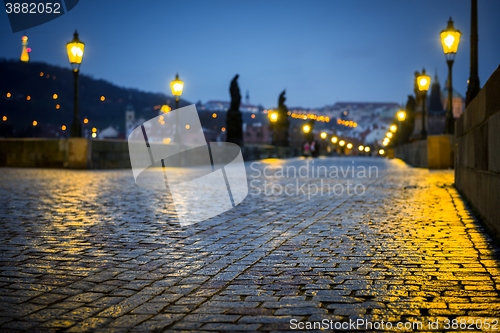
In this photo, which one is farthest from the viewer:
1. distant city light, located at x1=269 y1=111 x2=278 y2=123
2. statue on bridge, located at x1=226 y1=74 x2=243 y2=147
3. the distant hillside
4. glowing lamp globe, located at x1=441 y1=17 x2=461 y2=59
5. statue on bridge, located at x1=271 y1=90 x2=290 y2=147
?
statue on bridge, located at x1=271 y1=90 x2=290 y2=147

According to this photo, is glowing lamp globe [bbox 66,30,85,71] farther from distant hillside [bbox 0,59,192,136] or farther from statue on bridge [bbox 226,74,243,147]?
distant hillside [bbox 0,59,192,136]

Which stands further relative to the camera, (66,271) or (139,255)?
(139,255)

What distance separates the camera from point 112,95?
69812 mm

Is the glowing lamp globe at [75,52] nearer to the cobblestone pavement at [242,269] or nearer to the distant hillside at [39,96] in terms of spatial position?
the cobblestone pavement at [242,269]

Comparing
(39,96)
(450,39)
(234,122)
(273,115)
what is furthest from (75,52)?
(39,96)

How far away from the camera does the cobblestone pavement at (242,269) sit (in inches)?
133

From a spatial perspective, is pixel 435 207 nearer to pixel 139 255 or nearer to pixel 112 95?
pixel 139 255


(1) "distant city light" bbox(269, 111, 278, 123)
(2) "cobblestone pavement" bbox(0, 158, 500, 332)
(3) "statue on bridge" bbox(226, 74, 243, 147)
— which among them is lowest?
(2) "cobblestone pavement" bbox(0, 158, 500, 332)

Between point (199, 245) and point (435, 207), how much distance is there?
4.41m

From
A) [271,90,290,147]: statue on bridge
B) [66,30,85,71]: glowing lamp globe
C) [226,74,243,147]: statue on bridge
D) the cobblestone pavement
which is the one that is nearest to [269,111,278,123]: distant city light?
[271,90,290,147]: statue on bridge

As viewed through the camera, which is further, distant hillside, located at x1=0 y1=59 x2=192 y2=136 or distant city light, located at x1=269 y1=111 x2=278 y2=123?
distant city light, located at x1=269 y1=111 x2=278 y2=123

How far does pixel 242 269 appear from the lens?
465 cm

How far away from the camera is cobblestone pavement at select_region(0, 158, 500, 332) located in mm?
3367

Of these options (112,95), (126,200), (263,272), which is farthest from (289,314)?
Answer: (112,95)
